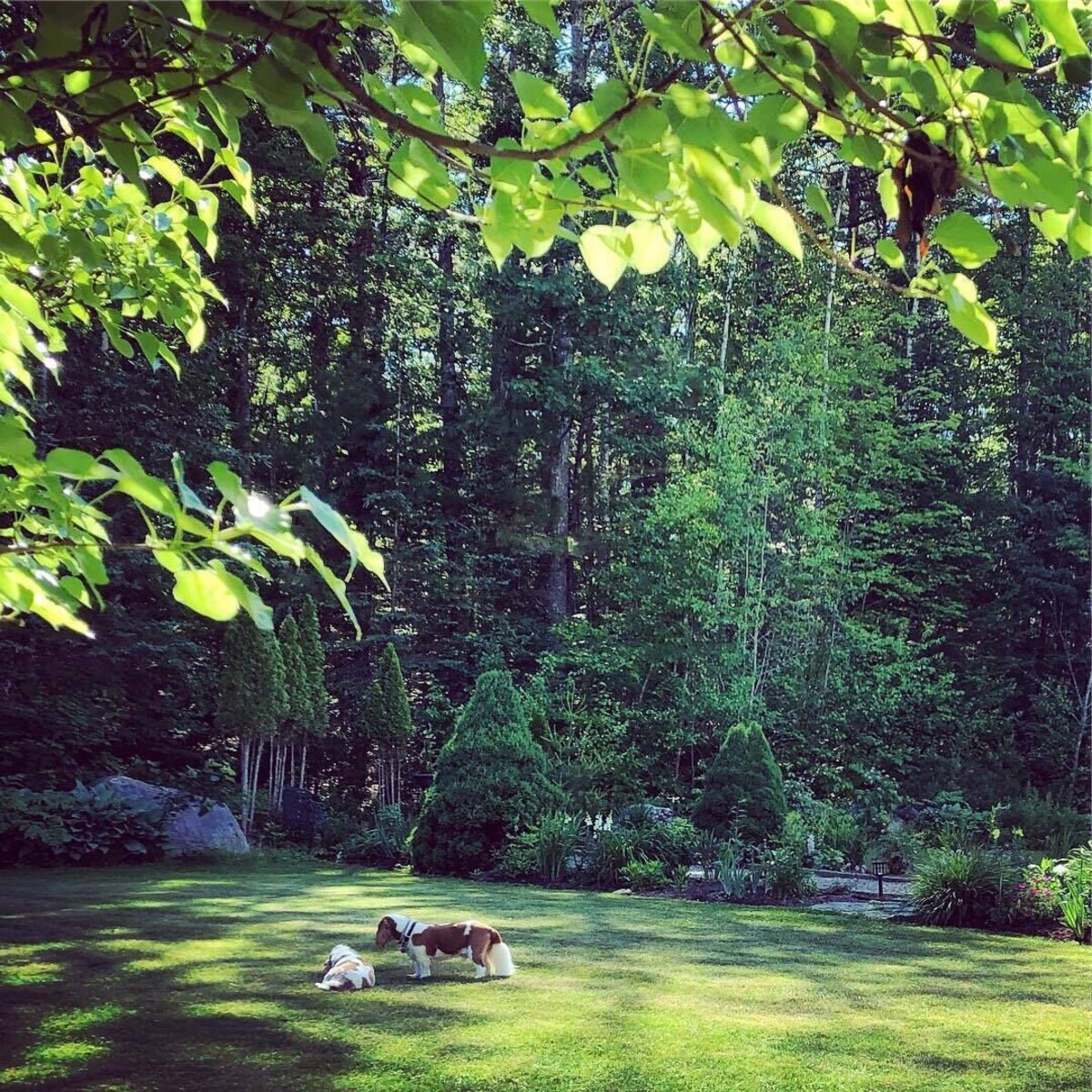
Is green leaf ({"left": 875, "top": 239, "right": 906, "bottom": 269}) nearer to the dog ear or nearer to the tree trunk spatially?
the dog ear

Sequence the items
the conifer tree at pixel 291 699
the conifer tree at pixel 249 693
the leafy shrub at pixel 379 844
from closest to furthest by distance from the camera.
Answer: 1. the leafy shrub at pixel 379 844
2. the conifer tree at pixel 249 693
3. the conifer tree at pixel 291 699

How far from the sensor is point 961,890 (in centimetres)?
595

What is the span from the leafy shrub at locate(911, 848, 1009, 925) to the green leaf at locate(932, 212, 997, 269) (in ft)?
18.2

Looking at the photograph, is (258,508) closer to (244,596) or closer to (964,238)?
(244,596)

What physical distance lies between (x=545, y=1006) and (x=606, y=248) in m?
3.29

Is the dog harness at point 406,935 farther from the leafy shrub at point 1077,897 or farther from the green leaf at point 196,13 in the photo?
the green leaf at point 196,13

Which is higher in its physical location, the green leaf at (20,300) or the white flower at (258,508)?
the green leaf at (20,300)

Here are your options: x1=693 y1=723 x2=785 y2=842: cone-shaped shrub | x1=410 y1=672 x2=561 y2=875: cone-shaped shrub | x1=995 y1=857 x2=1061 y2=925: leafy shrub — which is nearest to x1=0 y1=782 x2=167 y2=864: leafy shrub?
x1=410 y1=672 x2=561 y2=875: cone-shaped shrub

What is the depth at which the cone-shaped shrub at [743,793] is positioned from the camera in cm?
798

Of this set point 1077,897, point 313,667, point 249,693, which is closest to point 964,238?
point 1077,897

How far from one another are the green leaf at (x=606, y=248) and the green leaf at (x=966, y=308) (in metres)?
0.33

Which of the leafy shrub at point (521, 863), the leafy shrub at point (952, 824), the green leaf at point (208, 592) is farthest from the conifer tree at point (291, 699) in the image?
the green leaf at point (208, 592)

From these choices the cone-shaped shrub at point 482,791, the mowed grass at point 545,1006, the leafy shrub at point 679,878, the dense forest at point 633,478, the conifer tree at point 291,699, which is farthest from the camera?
the dense forest at point 633,478

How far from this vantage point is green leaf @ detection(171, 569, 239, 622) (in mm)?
859
